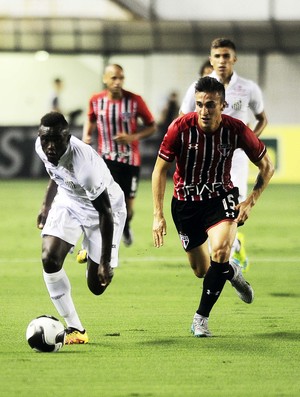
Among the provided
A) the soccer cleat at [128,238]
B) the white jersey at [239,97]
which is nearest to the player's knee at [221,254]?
the white jersey at [239,97]

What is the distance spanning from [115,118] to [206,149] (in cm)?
530

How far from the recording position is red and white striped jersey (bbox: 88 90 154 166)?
1338 cm

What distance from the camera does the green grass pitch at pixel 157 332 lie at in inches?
256

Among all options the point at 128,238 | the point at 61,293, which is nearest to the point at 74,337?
the point at 61,293

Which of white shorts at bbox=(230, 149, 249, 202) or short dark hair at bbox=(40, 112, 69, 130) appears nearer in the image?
short dark hair at bbox=(40, 112, 69, 130)

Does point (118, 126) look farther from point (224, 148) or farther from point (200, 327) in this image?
point (200, 327)

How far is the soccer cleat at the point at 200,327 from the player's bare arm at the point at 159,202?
606 millimetres

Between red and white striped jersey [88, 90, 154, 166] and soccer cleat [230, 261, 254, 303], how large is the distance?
463 centimetres

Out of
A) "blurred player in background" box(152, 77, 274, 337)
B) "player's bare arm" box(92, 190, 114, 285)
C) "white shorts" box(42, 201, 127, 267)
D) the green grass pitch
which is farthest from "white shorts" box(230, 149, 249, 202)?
"player's bare arm" box(92, 190, 114, 285)

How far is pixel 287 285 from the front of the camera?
10891 mm

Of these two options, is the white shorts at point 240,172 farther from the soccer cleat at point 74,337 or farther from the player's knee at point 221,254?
the soccer cleat at point 74,337

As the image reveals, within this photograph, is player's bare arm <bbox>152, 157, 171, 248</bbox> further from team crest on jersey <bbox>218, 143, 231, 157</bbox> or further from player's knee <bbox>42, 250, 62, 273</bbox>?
player's knee <bbox>42, 250, 62, 273</bbox>

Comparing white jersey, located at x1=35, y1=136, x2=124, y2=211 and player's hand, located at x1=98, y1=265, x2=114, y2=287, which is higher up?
white jersey, located at x1=35, y1=136, x2=124, y2=211

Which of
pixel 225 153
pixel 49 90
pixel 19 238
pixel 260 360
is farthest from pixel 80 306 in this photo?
pixel 49 90
